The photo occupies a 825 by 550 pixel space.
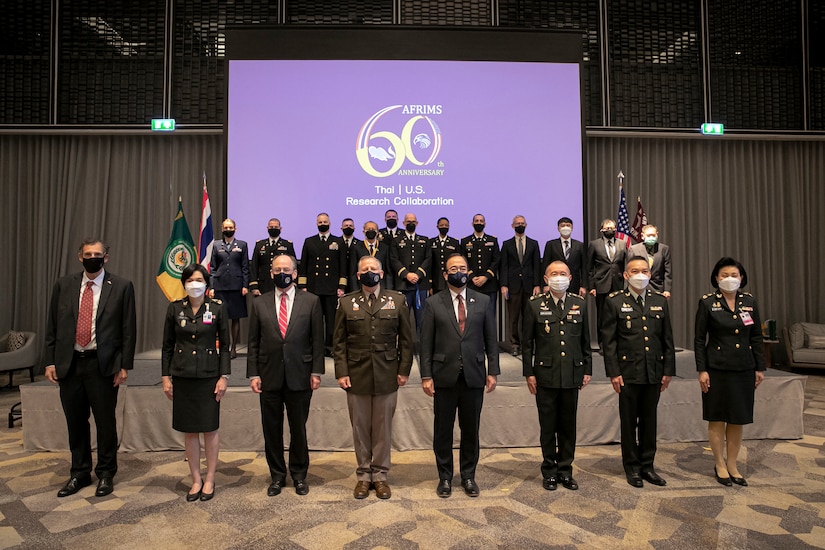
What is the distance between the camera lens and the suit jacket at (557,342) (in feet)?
11.3

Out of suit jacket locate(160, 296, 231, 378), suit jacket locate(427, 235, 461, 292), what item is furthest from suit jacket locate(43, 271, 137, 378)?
suit jacket locate(427, 235, 461, 292)

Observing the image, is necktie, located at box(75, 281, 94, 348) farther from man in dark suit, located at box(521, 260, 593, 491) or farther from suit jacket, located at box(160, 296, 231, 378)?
man in dark suit, located at box(521, 260, 593, 491)

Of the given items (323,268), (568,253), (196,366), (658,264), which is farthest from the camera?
(568,253)

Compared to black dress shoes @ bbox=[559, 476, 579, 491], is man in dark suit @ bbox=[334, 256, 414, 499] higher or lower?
higher

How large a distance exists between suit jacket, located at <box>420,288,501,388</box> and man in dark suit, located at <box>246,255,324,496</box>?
665mm

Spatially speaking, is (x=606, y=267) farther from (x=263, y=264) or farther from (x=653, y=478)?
(x=263, y=264)

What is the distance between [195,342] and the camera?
3.32 meters

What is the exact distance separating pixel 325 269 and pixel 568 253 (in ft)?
8.08

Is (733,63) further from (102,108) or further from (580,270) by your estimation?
(102,108)

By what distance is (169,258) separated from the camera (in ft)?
→ 17.8

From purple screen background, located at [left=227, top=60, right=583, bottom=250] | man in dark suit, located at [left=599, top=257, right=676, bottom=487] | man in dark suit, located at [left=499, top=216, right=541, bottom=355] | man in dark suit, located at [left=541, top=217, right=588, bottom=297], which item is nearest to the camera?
man in dark suit, located at [left=599, top=257, right=676, bottom=487]

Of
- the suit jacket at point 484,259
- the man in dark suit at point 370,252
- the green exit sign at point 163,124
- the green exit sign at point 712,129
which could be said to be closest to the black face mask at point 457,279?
the man in dark suit at point 370,252

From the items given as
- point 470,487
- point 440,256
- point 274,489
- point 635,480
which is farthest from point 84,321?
point 635,480

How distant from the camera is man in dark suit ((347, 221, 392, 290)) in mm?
5453
